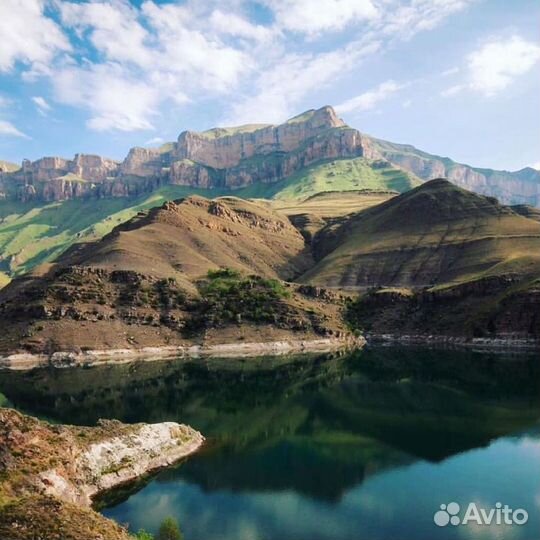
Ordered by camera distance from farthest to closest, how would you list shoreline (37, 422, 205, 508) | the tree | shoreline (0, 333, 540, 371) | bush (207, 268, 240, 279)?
bush (207, 268, 240, 279) → shoreline (0, 333, 540, 371) → shoreline (37, 422, 205, 508) → the tree

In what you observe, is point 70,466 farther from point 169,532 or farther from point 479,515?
point 479,515

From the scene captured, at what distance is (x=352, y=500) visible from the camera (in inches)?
1809

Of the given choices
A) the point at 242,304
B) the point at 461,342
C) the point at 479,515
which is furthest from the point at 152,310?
the point at 479,515

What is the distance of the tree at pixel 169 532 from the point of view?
37.8m

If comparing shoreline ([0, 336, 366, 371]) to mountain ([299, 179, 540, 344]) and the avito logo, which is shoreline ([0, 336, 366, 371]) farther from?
the avito logo

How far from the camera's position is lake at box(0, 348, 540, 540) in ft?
139

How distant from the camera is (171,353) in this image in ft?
464

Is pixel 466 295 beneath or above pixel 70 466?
above

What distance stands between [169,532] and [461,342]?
122470 millimetres

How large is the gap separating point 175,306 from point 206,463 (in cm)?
10523

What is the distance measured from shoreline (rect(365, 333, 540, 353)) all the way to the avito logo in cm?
9938

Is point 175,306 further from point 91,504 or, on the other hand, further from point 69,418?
point 91,504

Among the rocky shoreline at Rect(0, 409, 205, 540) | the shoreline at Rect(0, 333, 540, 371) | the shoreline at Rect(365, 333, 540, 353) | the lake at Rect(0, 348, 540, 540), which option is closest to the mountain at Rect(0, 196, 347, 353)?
the shoreline at Rect(0, 333, 540, 371)

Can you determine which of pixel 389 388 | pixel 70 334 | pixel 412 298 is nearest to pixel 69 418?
pixel 389 388
